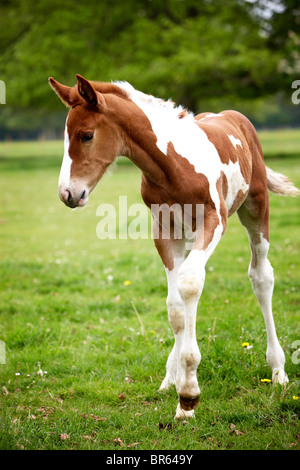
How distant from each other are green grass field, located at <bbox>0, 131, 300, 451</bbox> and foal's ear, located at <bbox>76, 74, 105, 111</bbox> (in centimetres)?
54

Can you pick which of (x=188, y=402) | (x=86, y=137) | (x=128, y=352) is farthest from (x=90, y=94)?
(x=128, y=352)

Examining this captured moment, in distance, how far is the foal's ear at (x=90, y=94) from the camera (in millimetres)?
2852

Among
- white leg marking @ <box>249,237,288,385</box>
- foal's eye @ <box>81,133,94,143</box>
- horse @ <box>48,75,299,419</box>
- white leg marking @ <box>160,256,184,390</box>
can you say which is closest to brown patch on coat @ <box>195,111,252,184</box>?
horse @ <box>48,75,299,419</box>

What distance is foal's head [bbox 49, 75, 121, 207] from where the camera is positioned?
2.95 m

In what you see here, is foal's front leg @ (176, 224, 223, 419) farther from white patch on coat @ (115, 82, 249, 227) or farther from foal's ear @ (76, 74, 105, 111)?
foal's ear @ (76, 74, 105, 111)

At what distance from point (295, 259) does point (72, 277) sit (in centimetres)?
314

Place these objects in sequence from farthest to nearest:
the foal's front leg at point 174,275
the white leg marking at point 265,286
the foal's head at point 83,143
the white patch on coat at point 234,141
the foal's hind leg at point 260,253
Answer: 1. the foal's hind leg at point 260,253
2. the white leg marking at point 265,286
3. the white patch on coat at point 234,141
4. the foal's front leg at point 174,275
5. the foal's head at point 83,143

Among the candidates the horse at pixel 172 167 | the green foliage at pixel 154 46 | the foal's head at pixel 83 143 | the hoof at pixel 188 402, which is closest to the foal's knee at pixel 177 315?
the horse at pixel 172 167

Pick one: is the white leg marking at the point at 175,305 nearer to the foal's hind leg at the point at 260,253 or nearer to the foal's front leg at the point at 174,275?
the foal's front leg at the point at 174,275

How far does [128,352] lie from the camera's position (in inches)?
175

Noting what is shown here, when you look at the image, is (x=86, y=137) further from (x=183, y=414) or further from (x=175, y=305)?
(x=183, y=414)

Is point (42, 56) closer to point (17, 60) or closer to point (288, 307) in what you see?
point (17, 60)

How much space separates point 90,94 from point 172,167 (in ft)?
2.19

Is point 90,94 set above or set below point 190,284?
above
